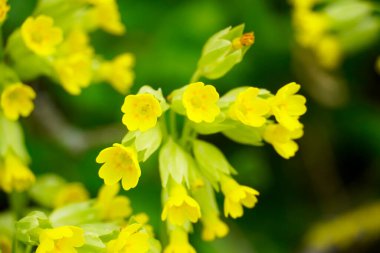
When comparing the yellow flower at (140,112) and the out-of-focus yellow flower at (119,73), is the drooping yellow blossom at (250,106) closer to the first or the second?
the yellow flower at (140,112)

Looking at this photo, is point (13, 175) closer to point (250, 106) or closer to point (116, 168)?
point (116, 168)

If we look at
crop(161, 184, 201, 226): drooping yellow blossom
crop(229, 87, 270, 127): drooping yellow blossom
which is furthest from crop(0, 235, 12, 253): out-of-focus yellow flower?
crop(229, 87, 270, 127): drooping yellow blossom

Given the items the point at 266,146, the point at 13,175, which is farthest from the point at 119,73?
the point at 266,146

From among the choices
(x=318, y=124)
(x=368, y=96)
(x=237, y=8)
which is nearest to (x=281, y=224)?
(x=318, y=124)

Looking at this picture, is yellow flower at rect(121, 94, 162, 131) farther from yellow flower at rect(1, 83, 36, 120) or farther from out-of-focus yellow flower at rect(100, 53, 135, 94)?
out-of-focus yellow flower at rect(100, 53, 135, 94)

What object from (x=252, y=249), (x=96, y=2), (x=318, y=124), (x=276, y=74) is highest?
(x=96, y=2)

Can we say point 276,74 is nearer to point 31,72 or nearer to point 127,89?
point 127,89
